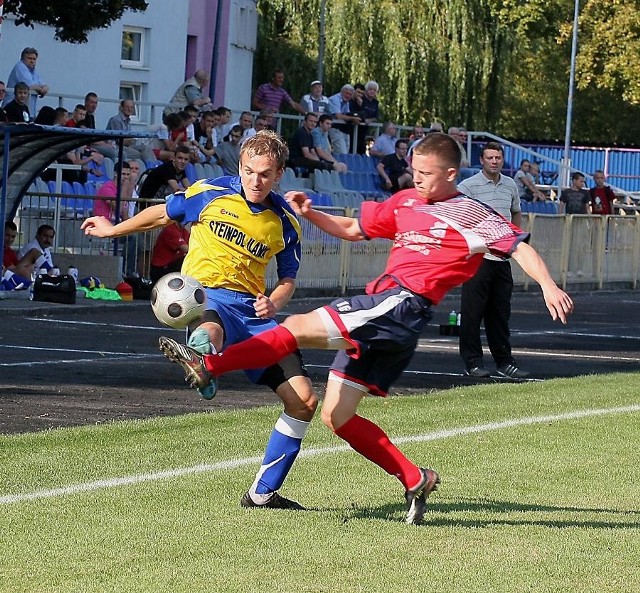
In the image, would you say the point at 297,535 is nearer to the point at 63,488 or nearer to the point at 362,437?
the point at 362,437

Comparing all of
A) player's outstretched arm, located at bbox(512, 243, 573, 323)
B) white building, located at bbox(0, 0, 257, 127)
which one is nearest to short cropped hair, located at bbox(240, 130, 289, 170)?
player's outstretched arm, located at bbox(512, 243, 573, 323)

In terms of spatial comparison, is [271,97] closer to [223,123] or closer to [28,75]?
[223,123]

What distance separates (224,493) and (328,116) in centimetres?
2190

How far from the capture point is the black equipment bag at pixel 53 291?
799 inches

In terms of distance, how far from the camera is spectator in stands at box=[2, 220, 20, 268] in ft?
67.1

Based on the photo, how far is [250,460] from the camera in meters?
9.35

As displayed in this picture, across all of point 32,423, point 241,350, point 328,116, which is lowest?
point 32,423

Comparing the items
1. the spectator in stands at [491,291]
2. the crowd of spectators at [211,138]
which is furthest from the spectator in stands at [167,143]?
the spectator in stands at [491,291]

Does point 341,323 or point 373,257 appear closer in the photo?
point 341,323

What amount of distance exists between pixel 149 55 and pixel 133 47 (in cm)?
48

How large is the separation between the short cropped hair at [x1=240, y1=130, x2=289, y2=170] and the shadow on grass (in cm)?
177

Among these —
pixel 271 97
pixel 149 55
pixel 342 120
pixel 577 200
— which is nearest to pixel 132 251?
pixel 271 97

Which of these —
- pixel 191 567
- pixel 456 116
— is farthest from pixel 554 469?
pixel 456 116

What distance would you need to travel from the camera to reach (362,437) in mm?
7590
